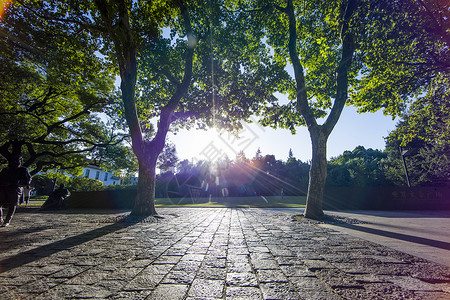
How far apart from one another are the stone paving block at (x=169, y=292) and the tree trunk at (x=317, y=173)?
763 cm

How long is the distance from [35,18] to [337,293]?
14.2 meters

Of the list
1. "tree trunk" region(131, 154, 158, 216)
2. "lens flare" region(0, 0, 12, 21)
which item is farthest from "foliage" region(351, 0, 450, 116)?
"lens flare" region(0, 0, 12, 21)

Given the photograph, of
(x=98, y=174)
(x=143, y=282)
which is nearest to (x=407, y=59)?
(x=143, y=282)

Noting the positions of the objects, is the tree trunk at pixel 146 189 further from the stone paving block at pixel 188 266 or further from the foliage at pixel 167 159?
the foliage at pixel 167 159

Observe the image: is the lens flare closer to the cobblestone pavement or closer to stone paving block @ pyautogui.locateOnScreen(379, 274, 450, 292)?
the cobblestone pavement

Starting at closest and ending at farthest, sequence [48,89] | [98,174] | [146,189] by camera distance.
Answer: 1. [146,189]
2. [48,89]
3. [98,174]

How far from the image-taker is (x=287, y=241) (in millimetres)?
4086

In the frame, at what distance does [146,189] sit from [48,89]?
12881mm

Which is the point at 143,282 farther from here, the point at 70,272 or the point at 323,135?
the point at 323,135

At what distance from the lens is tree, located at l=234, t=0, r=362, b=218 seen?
8.41 metres

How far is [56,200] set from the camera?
13375 millimetres

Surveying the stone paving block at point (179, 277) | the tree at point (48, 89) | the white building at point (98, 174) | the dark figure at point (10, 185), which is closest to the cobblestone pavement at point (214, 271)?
the stone paving block at point (179, 277)

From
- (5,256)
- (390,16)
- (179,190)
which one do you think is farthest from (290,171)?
(5,256)

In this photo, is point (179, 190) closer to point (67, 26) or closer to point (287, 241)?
point (67, 26)
